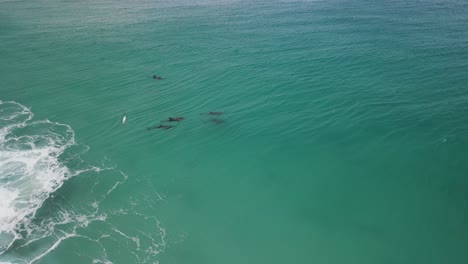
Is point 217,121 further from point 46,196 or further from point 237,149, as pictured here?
point 46,196

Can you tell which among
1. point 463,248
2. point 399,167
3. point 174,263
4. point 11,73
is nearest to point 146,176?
point 174,263

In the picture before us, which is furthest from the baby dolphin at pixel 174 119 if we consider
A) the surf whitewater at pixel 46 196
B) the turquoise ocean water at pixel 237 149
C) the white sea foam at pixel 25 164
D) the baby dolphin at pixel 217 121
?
the white sea foam at pixel 25 164

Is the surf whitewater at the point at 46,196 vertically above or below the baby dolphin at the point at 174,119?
below

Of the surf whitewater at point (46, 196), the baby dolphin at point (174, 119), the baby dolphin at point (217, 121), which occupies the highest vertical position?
the baby dolphin at point (174, 119)

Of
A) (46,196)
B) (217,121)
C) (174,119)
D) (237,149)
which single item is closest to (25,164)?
(46,196)

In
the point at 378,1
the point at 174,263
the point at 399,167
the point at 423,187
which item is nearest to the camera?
the point at 174,263

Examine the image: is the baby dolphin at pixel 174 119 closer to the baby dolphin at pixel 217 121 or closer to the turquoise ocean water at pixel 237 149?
the turquoise ocean water at pixel 237 149

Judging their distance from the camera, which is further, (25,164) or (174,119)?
(174,119)

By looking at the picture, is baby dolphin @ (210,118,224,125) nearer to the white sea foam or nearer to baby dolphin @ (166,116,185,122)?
baby dolphin @ (166,116,185,122)

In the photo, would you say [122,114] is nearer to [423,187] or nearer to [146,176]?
[146,176]
